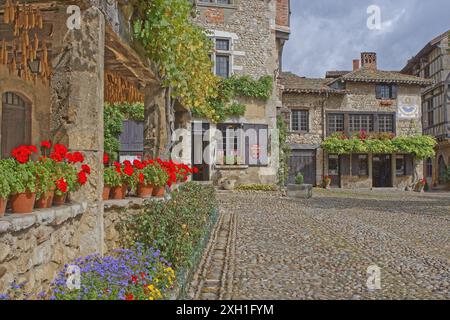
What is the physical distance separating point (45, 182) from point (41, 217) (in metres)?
0.32

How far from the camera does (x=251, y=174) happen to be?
58.3 feet

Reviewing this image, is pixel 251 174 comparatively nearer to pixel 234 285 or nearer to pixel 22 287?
pixel 234 285

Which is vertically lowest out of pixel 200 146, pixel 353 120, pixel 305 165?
pixel 305 165

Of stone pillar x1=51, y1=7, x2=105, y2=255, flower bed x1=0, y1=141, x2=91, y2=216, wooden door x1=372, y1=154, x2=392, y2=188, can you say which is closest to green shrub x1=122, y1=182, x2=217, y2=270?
stone pillar x1=51, y1=7, x2=105, y2=255

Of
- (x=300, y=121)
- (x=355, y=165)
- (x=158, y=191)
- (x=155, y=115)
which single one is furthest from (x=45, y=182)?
(x=355, y=165)

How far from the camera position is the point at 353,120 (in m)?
27.8

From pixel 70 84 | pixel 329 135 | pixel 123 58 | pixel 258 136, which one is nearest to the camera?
pixel 70 84

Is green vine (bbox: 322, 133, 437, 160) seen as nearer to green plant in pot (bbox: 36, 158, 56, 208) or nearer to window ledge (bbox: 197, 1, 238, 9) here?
window ledge (bbox: 197, 1, 238, 9)

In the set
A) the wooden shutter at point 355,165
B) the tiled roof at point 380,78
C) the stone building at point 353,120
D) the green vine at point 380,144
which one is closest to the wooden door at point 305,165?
the stone building at point 353,120

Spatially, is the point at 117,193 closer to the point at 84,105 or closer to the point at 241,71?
the point at 84,105

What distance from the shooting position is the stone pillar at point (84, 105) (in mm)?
4105
